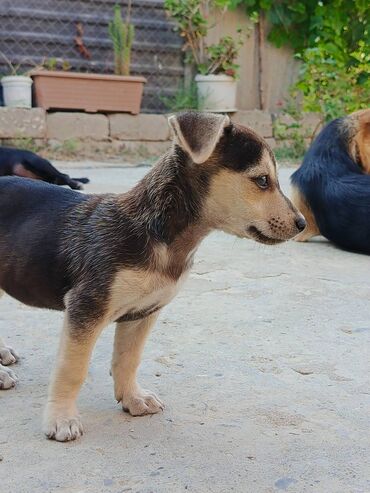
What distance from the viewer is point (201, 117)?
2383mm

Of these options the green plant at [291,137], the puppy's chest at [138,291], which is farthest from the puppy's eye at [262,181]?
the green plant at [291,137]

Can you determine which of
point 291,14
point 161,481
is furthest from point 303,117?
point 161,481

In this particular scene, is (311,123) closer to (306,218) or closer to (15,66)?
(15,66)

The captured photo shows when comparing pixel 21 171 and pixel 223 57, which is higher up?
pixel 223 57

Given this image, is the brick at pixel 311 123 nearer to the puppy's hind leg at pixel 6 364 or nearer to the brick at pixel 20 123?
the brick at pixel 20 123

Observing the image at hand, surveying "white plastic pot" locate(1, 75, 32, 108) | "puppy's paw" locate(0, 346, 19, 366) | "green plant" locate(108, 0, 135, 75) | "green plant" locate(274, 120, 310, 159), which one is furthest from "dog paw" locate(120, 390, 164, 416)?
"green plant" locate(274, 120, 310, 159)

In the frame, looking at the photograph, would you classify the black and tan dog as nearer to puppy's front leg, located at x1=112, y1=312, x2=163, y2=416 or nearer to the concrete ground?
puppy's front leg, located at x1=112, y1=312, x2=163, y2=416

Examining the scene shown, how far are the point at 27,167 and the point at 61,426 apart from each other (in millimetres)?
4756

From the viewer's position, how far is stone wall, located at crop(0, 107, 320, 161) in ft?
34.2

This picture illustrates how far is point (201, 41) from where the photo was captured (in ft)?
39.5

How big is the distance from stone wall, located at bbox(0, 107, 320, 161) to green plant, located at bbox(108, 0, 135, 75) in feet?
2.70

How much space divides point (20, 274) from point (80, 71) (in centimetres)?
960

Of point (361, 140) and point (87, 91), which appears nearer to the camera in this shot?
point (361, 140)

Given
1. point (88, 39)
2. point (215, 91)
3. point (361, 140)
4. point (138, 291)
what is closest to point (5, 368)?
point (138, 291)
